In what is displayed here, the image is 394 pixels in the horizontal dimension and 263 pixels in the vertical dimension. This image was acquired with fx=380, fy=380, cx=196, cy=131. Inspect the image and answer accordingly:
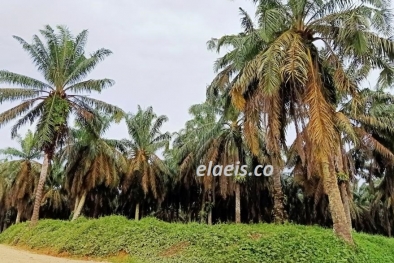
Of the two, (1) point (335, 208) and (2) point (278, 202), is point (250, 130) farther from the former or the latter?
(2) point (278, 202)

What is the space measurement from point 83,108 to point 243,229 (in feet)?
43.1

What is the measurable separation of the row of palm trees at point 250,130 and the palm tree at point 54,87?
0.20 feet

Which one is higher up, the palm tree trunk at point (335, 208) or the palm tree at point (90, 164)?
the palm tree at point (90, 164)

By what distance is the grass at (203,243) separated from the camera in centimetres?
1195

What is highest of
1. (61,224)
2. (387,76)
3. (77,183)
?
(387,76)

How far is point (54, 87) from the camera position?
2172 cm

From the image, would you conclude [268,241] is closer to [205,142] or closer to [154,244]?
[154,244]

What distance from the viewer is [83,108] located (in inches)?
880

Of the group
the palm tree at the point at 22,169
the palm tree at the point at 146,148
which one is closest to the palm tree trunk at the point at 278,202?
the palm tree at the point at 146,148

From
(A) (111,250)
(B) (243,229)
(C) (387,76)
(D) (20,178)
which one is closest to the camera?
(B) (243,229)

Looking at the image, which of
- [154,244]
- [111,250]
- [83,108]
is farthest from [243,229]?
[83,108]

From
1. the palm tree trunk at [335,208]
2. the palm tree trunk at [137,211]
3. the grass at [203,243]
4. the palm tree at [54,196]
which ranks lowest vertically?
the grass at [203,243]

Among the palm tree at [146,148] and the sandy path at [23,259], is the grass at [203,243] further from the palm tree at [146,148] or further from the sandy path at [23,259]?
the palm tree at [146,148]

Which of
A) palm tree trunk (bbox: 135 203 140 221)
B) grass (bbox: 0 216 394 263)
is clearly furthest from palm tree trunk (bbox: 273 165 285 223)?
palm tree trunk (bbox: 135 203 140 221)
